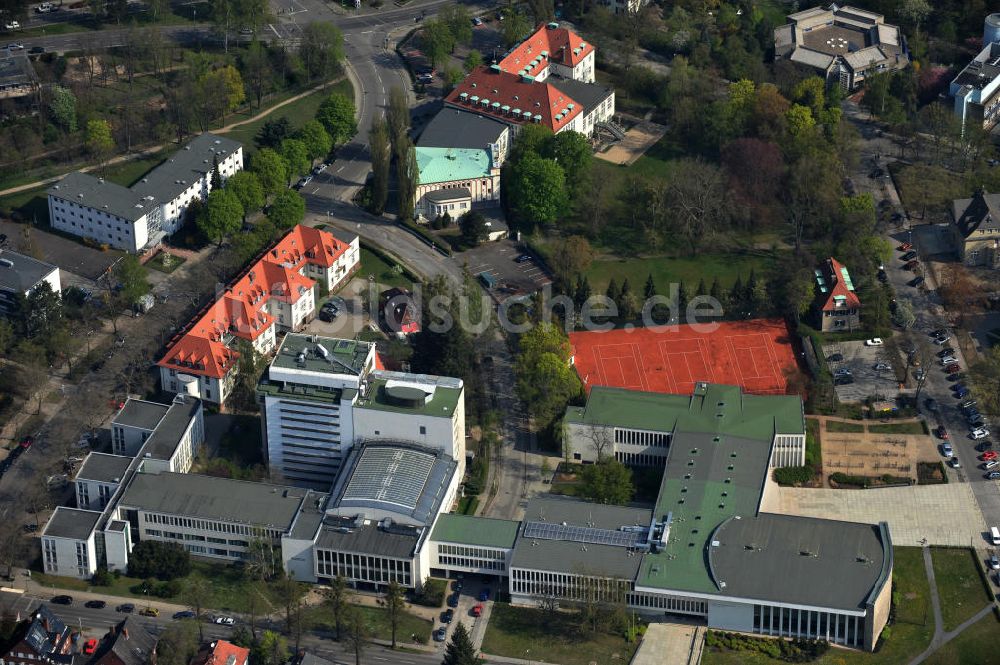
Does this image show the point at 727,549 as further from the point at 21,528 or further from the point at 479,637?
the point at 21,528

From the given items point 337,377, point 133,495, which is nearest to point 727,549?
point 337,377

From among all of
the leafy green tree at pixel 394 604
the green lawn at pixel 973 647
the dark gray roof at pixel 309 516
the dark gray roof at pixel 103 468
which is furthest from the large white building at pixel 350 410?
the green lawn at pixel 973 647

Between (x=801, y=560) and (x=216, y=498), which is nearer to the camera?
(x=801, y=560)

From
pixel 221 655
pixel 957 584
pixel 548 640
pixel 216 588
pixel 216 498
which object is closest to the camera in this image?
pixel 221 655

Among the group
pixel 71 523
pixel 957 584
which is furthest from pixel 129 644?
pixel 957 584

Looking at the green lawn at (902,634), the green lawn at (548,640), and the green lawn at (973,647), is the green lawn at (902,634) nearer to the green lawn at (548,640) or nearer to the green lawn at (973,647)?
the green lawn at (973,647)

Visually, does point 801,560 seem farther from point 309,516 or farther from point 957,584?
point 309,516

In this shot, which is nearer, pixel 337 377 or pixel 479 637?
pixel 479 637
